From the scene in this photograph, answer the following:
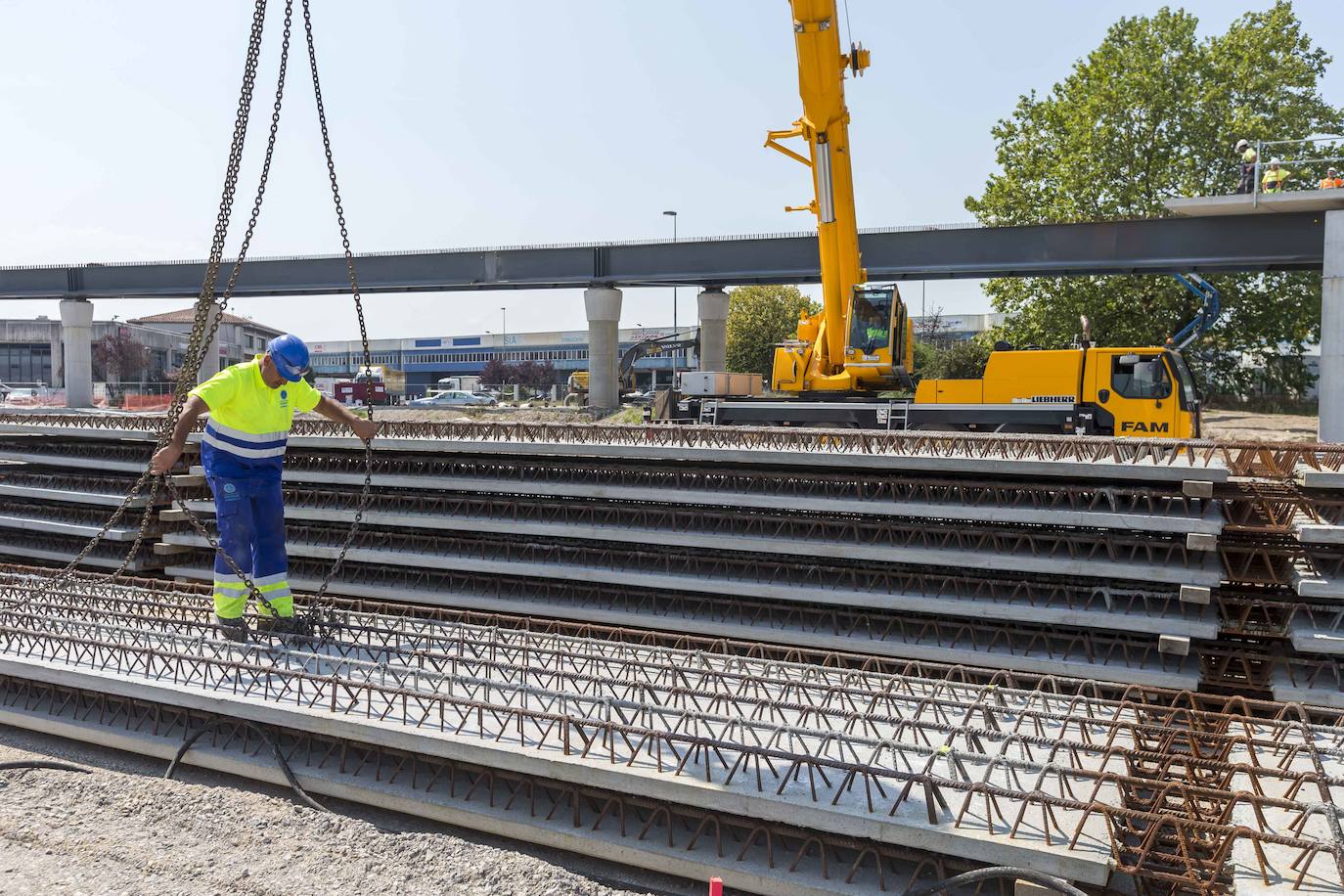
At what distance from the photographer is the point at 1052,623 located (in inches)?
285

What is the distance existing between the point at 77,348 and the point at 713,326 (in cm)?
2570

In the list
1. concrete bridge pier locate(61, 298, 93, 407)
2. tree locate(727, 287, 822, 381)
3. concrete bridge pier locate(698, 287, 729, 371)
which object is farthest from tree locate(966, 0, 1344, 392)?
concrete bridge pier locate(61, 298, 93, 407)

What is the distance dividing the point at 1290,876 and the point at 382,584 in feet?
26.4

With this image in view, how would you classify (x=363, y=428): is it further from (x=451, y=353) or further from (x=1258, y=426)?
(x=451, y=353)

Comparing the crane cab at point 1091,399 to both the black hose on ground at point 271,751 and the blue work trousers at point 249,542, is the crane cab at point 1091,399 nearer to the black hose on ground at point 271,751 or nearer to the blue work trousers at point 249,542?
the blue work trousers at point 249,542

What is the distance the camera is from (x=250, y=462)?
717 centimetres

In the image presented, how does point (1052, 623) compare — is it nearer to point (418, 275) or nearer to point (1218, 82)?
point (1218, 82)

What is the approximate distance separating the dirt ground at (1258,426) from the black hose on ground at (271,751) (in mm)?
21525

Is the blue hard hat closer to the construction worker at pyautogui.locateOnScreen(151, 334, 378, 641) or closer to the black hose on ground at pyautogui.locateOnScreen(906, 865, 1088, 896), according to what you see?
the construction worker at pyautogui.locateOnScreen(151, 334, 378, 641)

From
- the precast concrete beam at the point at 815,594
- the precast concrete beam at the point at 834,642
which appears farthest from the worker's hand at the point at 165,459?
the precast concrete beam at the point at 834,642

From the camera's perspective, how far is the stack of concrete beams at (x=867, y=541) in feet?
23.2

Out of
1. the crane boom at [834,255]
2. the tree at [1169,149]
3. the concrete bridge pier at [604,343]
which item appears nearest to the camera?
the crane boom at [834,255]

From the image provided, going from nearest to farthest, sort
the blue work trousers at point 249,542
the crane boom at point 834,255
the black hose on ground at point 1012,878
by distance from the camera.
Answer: the black hose on ground at point 1012,878 → the blue work trousers at point 249,542 → the crane boom at point 834,255

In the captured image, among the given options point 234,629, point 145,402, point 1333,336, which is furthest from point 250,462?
point 145,402
